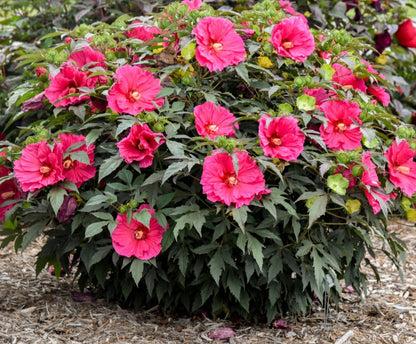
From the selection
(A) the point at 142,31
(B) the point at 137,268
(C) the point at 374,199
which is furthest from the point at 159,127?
(C) the point at 374,199

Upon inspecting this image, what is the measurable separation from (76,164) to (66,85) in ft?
1.09

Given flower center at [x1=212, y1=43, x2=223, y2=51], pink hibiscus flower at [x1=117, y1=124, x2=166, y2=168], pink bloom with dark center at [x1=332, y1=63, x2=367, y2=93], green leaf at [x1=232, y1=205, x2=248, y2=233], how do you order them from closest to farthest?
green leaf at [x1=232, y1=205, x2=248, y2=233]
pink hibiscus flower at [x1=117, y1=124, x2=166, y2=168]
flower center at [x1=212, y1=43, x2=223, y2=51]
pink bloom with dark center at [x1=332, y1=63, x2=367, y2=93]

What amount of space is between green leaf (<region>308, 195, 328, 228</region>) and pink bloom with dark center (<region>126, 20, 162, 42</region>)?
1.06 metres

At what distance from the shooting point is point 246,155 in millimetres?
2174

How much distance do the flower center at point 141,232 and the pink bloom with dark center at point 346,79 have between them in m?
1.07

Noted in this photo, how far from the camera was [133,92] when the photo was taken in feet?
7.68

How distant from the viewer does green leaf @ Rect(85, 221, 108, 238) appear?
2.23 m

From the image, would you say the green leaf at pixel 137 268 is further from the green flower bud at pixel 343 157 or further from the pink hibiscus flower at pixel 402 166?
the pink hibiscus flower at pixel 402 166

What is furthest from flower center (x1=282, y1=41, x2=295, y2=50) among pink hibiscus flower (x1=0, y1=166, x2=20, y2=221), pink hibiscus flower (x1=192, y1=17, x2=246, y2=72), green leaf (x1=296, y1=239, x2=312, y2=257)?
pink hibiscus flower (x1=0, y1=166, x2=20, y2=221)

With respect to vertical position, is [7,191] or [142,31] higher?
[142,31]

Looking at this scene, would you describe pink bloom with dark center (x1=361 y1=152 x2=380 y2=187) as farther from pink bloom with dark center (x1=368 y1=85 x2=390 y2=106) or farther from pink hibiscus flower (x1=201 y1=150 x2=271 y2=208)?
pink bloom with dark center (x1=368 y1=85 x2=390 y2=106)

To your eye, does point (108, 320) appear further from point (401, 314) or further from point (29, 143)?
point (401, 314)

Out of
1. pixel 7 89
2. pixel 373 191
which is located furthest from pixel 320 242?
pixel 7 89

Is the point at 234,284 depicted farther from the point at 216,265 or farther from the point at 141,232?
the point at 141,232
